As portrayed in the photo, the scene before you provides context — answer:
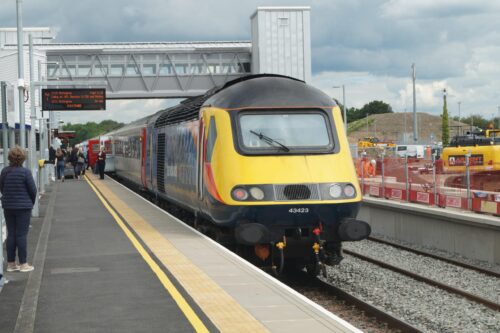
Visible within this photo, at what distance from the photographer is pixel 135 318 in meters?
7.93

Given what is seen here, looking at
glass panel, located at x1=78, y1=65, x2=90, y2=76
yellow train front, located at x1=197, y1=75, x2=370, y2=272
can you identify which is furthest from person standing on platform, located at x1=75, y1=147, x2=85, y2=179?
yellow train front, located at x1=197, y1=75, x2=370, y2=272

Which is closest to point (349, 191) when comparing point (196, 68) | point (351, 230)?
point (351, 230)

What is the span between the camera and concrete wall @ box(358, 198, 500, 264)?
53.1 feet

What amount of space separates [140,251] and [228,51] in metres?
52.0

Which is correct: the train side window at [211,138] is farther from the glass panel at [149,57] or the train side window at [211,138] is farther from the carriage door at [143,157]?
the glass panel at [149,57]

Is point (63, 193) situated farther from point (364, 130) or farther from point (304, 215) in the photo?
→ point (364, 130)

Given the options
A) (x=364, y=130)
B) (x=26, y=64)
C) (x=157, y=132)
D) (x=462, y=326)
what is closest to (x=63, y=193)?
(x=157, y=132)

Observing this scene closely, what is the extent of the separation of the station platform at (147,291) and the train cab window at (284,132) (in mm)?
1751

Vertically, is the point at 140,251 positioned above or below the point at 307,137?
below

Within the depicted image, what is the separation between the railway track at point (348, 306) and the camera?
32.0 ft

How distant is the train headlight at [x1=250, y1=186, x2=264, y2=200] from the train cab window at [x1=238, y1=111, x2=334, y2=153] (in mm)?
671

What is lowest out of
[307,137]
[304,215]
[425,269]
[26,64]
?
[425,269]

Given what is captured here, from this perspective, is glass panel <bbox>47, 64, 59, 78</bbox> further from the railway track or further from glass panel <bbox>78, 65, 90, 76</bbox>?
the railway track

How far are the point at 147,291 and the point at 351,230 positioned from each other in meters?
3.78
